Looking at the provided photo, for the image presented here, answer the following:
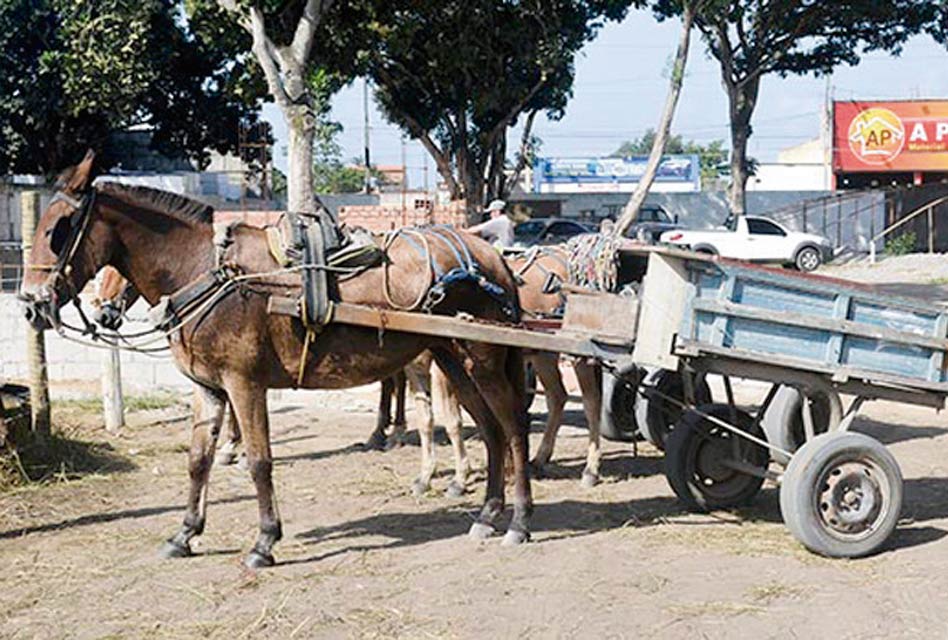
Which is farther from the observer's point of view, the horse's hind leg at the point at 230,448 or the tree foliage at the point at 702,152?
the tree foliage at the point at 702,152

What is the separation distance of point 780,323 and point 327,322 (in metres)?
2.78

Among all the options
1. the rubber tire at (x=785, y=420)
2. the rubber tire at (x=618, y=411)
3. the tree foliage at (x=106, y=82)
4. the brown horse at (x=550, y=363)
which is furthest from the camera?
the tree foliage at (x=106, y=82)

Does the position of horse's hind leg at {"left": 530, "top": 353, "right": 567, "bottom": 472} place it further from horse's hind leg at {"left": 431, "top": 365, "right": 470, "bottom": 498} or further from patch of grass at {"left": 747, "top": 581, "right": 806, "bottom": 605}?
patch of grass at {"left": 747, "top": 581, "right": 806, "bottom": 605}

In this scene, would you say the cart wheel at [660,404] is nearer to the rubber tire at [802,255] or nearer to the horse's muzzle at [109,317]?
the horse's muzzle at [109,317]

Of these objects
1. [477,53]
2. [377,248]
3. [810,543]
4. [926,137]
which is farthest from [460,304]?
[926,137]

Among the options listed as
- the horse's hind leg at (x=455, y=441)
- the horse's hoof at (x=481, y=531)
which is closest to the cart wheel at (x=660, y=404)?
the horse's hind leg at (x=455, y=441)

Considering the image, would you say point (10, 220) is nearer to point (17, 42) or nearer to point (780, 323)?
point (17, 42)

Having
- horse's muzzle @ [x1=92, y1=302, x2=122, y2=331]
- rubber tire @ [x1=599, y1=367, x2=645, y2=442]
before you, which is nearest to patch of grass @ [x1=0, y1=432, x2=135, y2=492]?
horse's muzzle @ [x1=92, y1=302, x2=122, y2=331]

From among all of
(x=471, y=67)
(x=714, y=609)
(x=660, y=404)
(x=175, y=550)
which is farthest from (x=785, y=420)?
(x=471, y=67)

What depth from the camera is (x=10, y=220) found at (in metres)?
35.5

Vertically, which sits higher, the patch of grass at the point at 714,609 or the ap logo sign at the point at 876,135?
the ap logo sign at the point at 876,135

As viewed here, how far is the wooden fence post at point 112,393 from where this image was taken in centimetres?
1212

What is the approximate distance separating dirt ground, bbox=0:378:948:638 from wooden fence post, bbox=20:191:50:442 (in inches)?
24.8

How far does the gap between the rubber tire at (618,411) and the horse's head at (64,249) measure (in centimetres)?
514
